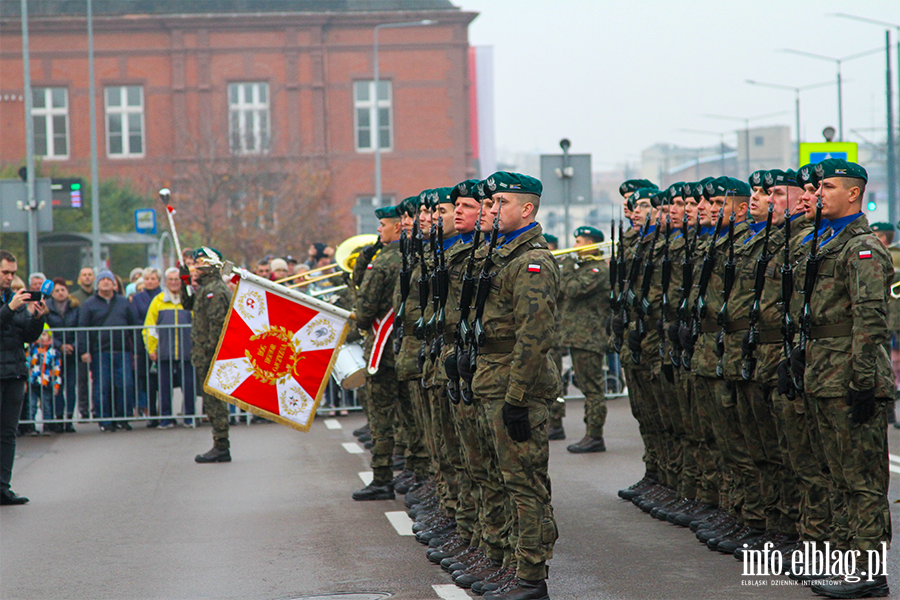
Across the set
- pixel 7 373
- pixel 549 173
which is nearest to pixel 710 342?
pixel 7 373

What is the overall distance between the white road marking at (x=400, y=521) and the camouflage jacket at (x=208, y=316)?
3867mm

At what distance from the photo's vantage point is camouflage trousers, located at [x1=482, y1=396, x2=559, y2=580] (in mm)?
6078

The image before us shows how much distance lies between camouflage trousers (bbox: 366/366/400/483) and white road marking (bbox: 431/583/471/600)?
3.08m

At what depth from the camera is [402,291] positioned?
28.2ft

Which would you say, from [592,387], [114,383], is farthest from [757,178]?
[114,383]

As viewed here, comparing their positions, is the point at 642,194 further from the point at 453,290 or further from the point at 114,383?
the point at 114,383

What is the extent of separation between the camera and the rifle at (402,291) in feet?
28.0

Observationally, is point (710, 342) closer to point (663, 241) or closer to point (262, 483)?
point (663, 241)

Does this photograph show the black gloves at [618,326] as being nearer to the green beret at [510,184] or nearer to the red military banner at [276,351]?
the red military banner at [276,351]

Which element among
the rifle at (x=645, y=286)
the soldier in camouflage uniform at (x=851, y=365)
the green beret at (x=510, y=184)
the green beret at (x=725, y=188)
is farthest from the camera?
the rifle at (x=645, y=286)

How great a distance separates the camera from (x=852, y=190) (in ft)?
20.9

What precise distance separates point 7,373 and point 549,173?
961 centimetres

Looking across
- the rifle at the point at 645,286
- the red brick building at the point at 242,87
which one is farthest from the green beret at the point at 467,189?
the red brick building at the point at 242,87

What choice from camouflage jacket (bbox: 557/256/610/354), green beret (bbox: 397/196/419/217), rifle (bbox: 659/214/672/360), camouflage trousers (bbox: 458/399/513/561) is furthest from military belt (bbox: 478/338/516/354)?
camouflage jacket (bbox: 557/256/610/354)
